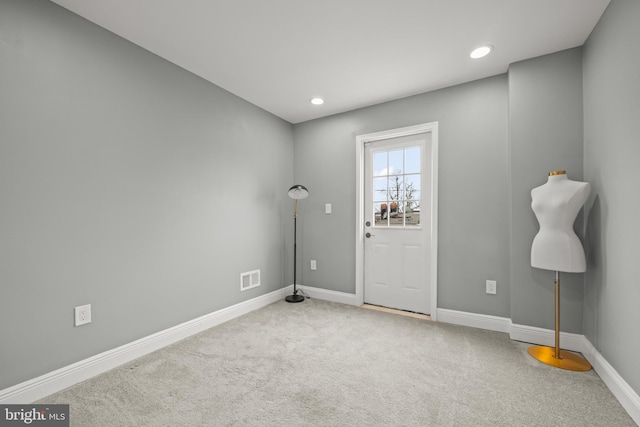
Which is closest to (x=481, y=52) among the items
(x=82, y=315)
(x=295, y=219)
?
(x=295, y=219)

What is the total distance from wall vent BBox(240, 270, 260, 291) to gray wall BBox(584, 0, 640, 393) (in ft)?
10.1

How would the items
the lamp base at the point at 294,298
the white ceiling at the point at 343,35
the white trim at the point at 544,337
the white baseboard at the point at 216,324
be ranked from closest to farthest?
the white baseboard at the point at 216,324 < the white ceiling at the point at 343,35 < the white trim at the point at 544,337 < the lamp base at the point at 294,298

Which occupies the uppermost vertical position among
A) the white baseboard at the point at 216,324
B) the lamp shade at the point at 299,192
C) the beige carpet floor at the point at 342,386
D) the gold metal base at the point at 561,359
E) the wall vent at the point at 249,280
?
the lamp shade at the point at 299,192

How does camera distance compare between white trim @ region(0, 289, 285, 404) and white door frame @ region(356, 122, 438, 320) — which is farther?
white door frame @ region(356, 122, 438, 320)

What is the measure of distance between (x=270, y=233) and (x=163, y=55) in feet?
7.06

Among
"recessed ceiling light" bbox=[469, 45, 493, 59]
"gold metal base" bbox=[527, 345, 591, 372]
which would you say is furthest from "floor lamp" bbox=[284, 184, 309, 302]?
"gold metal base" bbox=[527, 345, 591, 372]

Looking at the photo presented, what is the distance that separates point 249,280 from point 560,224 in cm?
295

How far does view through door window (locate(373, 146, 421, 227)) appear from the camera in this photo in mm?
3256

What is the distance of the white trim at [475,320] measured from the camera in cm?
269

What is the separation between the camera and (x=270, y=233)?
12.0 ft

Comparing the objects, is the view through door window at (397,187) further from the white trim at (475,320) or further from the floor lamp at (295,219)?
the white trim at (475,320)

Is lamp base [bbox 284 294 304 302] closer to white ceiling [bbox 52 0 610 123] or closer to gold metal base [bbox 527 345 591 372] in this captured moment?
gold metal base [bbox 527 345 591 372]

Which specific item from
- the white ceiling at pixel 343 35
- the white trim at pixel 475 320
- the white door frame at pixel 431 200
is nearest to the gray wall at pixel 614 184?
the white ceiling at pixel 343 35

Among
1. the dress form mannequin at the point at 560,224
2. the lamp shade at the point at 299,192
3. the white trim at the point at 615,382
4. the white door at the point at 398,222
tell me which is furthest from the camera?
the lamp shade at the point at 299,192
